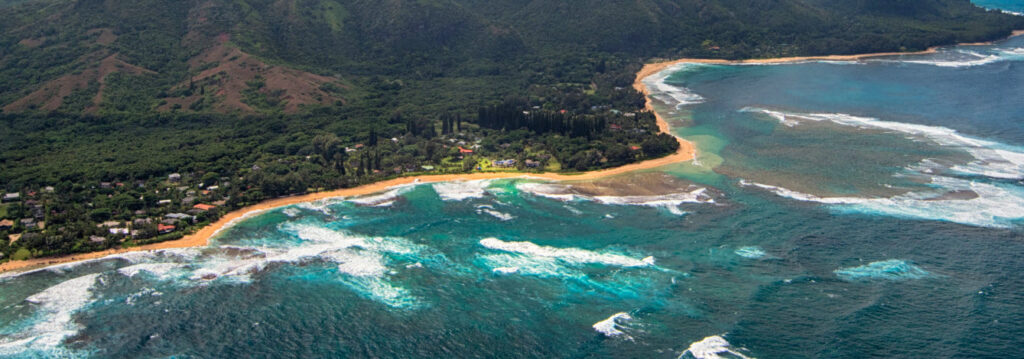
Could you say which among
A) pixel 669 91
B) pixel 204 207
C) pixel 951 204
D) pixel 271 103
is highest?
pixel 271 103

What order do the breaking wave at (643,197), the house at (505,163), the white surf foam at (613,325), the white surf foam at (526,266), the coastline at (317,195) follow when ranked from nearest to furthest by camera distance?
the white surf foam at (613,325), the white surf foam at (526,266), the coastline at (317,195), the breaking wave at (643,197), the house at (505,163)

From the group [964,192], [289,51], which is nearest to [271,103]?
[289,51]

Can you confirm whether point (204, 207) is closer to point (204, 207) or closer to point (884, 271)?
point (204, 207)

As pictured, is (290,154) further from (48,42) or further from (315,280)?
(48,42)

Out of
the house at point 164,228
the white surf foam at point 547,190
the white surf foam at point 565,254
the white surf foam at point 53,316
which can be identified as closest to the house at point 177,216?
the house at point 164,228

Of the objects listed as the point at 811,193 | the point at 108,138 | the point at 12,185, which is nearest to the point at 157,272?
the point at 12,185

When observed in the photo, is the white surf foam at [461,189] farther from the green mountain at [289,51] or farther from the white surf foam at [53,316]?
the green mountain at [289,51]

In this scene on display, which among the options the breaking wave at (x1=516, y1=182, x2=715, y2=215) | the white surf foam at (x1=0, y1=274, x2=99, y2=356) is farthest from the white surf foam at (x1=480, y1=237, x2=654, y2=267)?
the white surf foam at (x1=0, y1=274, x2=99, y2=356)
